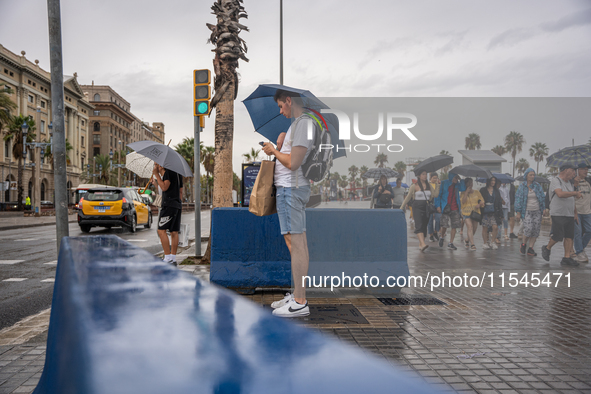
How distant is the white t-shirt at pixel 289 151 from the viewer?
165 inches

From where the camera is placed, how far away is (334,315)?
4480 mm

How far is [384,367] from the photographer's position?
0.58 meters

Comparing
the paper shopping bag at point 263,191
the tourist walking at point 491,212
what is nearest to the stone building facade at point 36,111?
the tourist walking at point 491,212

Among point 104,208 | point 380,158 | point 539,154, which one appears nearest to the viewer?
point 380,158

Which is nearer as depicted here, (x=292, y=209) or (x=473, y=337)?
(x=473, y=337)

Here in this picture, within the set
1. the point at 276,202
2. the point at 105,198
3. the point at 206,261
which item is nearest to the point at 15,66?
the point at 105,198

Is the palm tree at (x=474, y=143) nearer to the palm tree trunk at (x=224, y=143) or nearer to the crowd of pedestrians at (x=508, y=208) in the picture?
the crowd of pedestrians at (x=508, y=208)

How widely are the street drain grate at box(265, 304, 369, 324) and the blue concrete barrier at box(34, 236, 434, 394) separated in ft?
11.3

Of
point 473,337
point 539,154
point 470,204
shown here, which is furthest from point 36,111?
point 473,337

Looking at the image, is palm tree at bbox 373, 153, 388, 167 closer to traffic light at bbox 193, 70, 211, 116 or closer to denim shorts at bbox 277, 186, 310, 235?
traffic light at bbox 193, 70, 211, 116

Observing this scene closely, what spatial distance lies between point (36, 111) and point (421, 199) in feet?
211

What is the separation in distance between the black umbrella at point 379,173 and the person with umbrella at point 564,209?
14.3ft

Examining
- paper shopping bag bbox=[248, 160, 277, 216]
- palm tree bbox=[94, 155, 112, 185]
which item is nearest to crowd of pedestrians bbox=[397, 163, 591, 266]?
paper shopping bag bbox=[248, 160, 277, 216]

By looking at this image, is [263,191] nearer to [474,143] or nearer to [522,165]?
[522,165]
